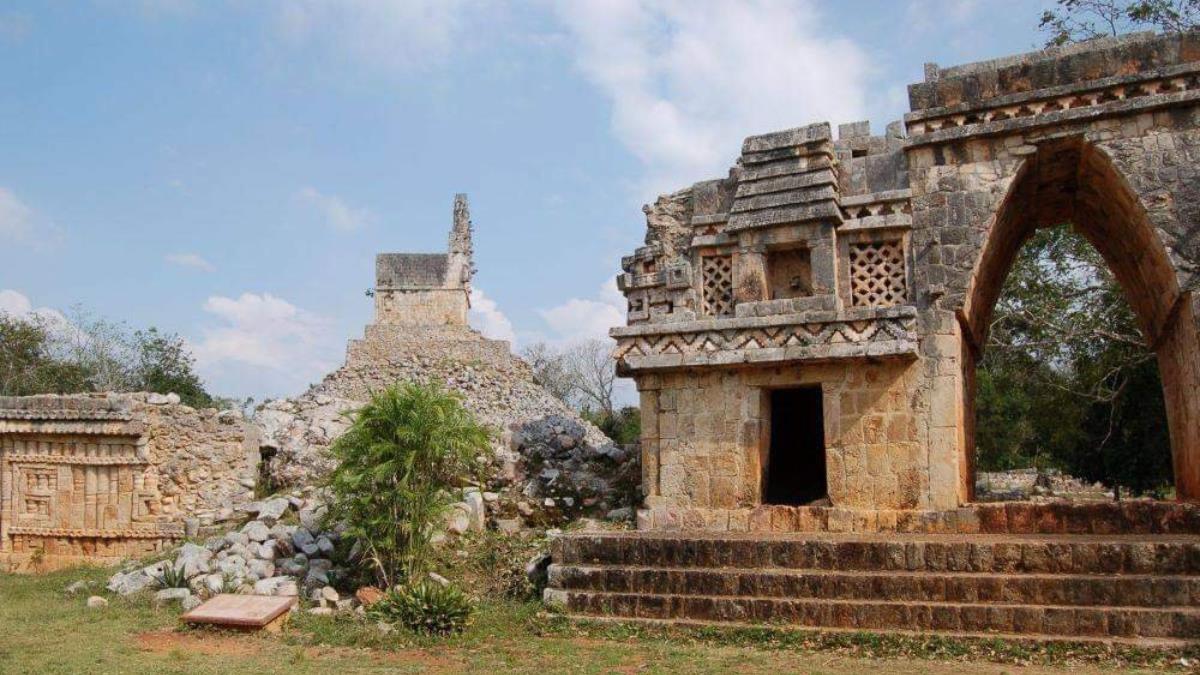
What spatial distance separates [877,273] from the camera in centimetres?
991

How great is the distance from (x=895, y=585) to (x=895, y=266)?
3745 mm

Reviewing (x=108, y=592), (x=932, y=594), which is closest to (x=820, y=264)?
(x=932, y=594)

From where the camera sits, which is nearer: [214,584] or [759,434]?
[214,584]

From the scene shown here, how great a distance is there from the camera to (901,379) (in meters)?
9.50

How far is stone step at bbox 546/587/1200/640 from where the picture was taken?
6672 millimetres

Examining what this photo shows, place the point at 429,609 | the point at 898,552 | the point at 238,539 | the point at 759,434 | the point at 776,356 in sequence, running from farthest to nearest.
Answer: the point at 238,539 → the point at 759,434 → the point at 776,356 → the point at 429,609 → the point at 898,552

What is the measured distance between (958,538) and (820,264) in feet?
10.6

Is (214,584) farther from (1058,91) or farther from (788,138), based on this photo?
(1058,91)

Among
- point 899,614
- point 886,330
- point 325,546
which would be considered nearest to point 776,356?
point 886,330

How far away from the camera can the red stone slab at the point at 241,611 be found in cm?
820

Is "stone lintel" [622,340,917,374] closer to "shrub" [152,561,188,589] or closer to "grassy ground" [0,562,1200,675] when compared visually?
"grassy ground" [0,562,1200,675]

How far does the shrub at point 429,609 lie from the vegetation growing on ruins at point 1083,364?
41.4ft

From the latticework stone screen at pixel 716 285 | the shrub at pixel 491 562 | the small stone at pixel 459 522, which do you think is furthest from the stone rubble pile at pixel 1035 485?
the small stone at pixel 459 522

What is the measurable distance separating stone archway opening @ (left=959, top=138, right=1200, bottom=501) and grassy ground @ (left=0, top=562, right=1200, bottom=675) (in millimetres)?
3577
